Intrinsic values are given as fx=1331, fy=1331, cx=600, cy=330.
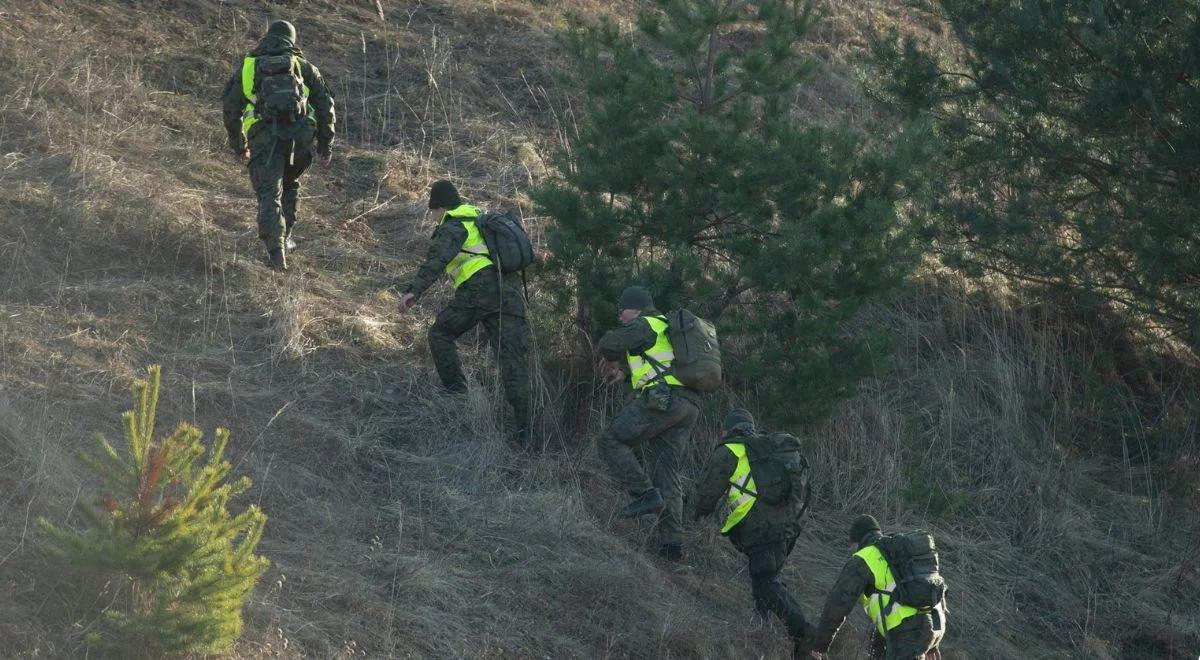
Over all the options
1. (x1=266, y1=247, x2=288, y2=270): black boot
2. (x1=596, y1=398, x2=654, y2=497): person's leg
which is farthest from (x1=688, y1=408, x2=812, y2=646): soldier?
(x1=266, y1=247, x2=288, y2=270): black boot

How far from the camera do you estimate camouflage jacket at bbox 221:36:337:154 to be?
10094mm

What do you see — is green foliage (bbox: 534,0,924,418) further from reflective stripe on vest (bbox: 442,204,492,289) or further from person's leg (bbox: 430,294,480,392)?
person's leg (bbox: 430,294,480,392)

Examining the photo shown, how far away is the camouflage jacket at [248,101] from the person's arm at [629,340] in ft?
11.3

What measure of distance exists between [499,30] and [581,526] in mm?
8098

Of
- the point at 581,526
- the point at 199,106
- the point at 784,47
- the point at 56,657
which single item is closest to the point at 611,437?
the point at 581,526

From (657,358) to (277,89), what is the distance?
3.83m

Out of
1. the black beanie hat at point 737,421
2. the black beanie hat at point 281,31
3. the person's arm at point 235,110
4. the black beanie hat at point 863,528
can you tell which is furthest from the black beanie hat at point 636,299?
the black beanie hat at point 281,31

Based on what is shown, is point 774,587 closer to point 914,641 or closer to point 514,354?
A: point 914,641

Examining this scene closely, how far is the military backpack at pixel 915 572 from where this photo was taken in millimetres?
7086

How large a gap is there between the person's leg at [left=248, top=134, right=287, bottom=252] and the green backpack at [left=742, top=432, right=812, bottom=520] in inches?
174

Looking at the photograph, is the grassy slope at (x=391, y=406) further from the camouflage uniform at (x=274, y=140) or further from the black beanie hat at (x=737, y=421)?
the black beanie hat at (x=737, y=421)

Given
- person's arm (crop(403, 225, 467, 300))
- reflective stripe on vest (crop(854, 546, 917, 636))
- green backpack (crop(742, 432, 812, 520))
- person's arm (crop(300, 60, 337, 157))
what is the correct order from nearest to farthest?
reflective stripe on vest (crop(854, 546, 917, 636)), green backpack (crop(742, 432, 812, 520)), person's arm (crop(403, 225, 467, 300)), person's arm (crop(300, 60, 337, 157))

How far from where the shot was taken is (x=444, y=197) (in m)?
9.05

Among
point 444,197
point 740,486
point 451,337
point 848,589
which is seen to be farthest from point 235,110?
point 848,589
